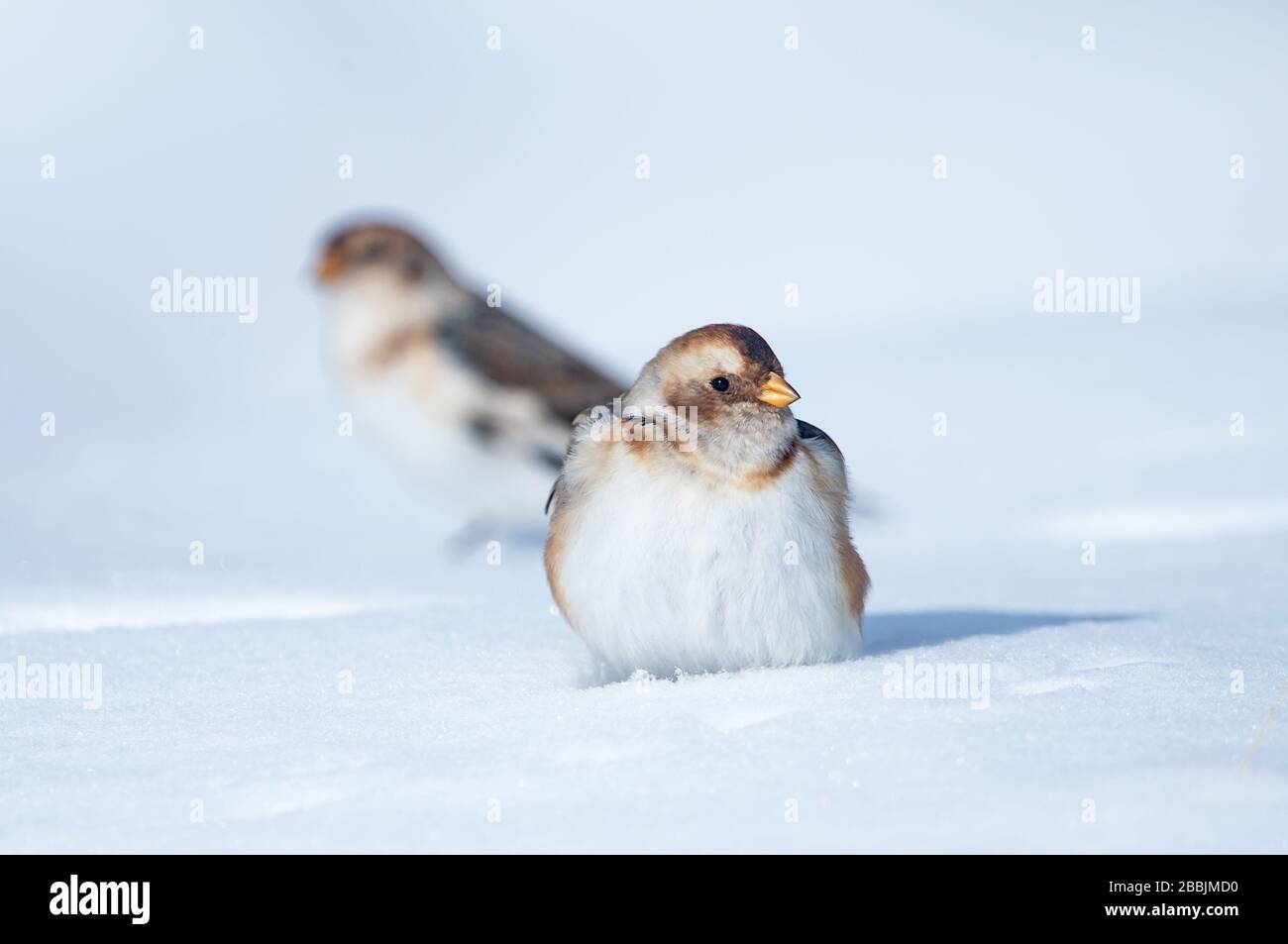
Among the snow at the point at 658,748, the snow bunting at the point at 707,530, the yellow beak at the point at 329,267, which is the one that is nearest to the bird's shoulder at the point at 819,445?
the snow bunting at the point at 707,530

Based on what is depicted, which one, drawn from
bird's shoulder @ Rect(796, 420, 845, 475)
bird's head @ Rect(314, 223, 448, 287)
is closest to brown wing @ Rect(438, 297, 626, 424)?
bird's head @ Rect(314, 223, 448, 287)

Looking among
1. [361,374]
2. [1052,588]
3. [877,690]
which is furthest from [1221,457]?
[877,690]

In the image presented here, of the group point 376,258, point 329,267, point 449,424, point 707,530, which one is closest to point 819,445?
point 707,530

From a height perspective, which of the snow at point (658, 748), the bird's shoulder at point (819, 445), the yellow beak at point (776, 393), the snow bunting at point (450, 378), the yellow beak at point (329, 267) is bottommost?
the snow at point (658, 748)

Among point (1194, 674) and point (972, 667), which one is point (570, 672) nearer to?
point (972, 667)

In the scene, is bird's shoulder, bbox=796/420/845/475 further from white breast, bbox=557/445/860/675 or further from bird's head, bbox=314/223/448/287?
bird's head, bbox=314/223/448/287

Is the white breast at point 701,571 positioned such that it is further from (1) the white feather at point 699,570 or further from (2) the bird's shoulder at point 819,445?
(2) the bird's shoulder at point 819,445

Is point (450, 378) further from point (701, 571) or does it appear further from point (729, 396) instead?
point (701, 571)
